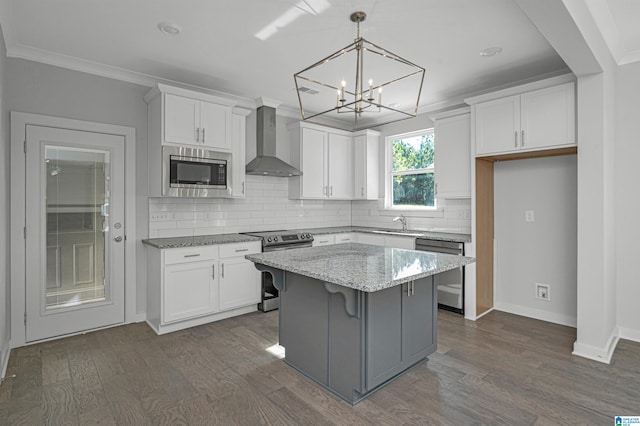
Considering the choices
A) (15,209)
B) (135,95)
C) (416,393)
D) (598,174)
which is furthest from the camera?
(135,95)

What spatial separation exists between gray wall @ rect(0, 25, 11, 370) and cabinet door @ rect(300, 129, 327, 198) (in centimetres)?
313

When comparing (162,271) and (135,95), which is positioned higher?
(135,95)

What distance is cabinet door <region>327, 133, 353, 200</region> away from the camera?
5.29 m

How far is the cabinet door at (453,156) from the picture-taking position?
4059 mm

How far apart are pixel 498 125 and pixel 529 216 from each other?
1.13 meters

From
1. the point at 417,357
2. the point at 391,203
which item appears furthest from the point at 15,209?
the point at 391,203

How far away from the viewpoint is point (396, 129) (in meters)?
5.30

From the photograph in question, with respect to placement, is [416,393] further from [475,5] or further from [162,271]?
[475,5]

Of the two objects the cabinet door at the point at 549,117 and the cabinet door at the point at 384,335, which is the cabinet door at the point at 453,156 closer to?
the cabinet door at the point at 549,117

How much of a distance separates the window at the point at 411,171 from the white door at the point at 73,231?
146 inches

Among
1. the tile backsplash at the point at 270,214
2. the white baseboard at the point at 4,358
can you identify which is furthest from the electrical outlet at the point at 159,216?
the white baseboard at the point at 4,358

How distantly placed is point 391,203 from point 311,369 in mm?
3431

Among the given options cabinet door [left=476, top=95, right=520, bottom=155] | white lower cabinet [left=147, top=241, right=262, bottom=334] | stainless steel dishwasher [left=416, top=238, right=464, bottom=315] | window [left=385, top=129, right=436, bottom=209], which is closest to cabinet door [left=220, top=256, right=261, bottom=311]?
white lower cabinet [left=147, top=241, right=262, bottom=334]

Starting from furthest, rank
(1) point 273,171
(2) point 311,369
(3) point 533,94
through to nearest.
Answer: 1. (1) point 273,171
2. (3) point 533,94
3. (2) point 311,369
